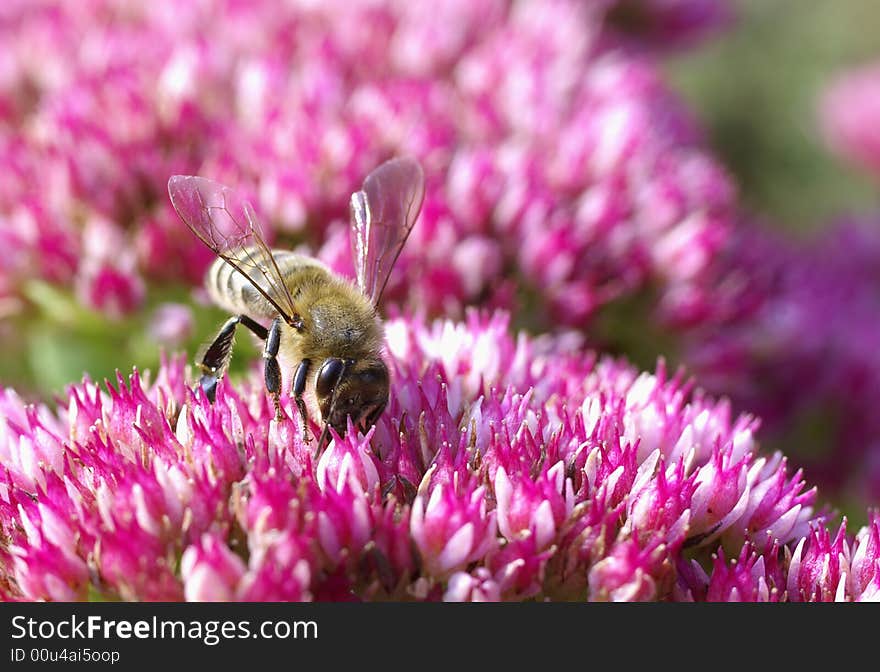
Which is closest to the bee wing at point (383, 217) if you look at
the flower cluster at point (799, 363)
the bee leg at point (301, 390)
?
the bee leg at point (301, 390)

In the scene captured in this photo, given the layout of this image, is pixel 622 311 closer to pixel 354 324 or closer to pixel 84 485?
pixel 354 324

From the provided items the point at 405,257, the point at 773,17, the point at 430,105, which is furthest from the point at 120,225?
the point at 773,17

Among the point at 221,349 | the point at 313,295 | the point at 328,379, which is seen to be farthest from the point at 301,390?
the point at 221,349

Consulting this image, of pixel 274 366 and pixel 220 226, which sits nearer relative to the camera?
pixel 274 366

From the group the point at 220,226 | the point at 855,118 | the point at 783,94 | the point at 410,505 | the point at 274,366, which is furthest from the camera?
the point at 783,94

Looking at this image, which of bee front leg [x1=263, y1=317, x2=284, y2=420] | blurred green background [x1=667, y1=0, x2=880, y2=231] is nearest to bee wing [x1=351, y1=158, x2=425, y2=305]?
bee front leg [x1=263, y1=317, x2=284, y2=420]

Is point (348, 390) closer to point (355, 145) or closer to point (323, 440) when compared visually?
point (323, 440)

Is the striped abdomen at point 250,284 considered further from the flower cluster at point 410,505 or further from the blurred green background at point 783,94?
the blurred green background at point 783,94
